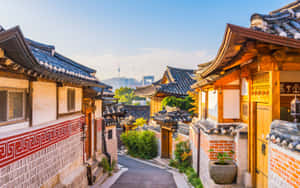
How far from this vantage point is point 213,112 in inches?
289

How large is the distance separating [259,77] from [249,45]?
1.44 metres

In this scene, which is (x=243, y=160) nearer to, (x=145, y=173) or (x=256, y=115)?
(x=256, y=115)

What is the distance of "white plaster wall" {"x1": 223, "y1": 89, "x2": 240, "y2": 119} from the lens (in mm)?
6496

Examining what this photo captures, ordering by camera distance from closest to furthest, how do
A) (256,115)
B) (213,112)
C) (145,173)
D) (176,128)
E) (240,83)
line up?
1. (256,115)
2. (240,83)
3. (213,112)
4. (145,173)
5. (176,128)

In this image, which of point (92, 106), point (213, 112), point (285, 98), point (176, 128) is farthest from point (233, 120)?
point (176, 128)

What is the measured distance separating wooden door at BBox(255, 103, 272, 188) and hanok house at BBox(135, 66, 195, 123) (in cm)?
1278

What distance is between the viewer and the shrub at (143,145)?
651 inches

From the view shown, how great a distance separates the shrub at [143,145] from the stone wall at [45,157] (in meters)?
8.82

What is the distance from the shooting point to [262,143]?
5.23 metres

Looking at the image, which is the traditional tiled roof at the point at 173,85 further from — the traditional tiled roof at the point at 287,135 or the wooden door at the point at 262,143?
the traditional tiled roof at the point at 287,135

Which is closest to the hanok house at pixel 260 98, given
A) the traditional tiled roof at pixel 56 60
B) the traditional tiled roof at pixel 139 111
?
the traditional tiled roof at pixel 56 60

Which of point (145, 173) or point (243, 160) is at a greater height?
point (243, 160)

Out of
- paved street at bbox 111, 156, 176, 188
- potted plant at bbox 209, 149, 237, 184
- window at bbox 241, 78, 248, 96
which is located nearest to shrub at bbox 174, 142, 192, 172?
paved street at bbox 111, 156, 176, 188

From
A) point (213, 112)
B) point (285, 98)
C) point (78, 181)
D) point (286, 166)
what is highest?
point (285, 98)
